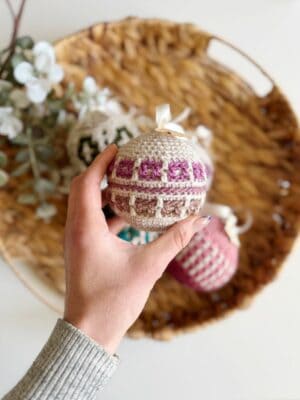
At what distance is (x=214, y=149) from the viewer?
2.66 feet

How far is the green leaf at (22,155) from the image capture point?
0.73 m

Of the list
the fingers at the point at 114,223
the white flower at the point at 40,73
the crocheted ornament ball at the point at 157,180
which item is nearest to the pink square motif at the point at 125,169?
the crocheted ornament ball at the point at 157,180

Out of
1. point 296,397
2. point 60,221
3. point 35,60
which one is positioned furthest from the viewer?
point 296,397

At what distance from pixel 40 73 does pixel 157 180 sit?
0.93ft

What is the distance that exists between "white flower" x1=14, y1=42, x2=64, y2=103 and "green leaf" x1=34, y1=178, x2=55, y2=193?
12 centimetres

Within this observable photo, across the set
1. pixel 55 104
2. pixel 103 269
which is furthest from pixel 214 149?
pixel 103 269

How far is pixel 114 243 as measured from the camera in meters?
0.51

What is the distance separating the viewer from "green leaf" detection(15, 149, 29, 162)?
73 cm

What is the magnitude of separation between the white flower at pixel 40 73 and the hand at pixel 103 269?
213 mm

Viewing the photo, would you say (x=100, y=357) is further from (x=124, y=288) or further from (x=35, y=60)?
(x=35, y=60)

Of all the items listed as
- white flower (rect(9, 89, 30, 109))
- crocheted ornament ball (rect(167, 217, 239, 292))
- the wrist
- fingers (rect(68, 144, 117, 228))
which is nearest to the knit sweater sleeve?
the wrist

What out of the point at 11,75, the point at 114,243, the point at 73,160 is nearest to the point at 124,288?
the point at 114,243

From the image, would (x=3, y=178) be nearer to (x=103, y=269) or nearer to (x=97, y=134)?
(x=97, y=134)

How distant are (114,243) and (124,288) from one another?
0.15 ft
